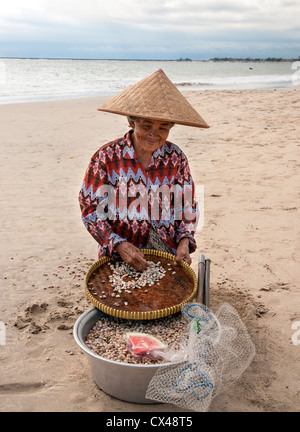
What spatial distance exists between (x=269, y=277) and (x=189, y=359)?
154cm

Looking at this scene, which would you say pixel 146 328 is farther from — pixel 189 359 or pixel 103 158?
pixel 103 158

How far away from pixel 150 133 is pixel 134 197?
1.33 feet

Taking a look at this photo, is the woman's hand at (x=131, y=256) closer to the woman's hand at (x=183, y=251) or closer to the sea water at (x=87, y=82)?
the woman's hand at (x=183, y=251)

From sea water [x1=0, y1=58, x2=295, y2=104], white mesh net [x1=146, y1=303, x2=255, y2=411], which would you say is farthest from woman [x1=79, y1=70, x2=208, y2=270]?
sea water [x1=0, y1=58, x2=295, y2=104]

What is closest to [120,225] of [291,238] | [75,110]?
[291,238]

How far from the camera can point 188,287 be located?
2.20 meters

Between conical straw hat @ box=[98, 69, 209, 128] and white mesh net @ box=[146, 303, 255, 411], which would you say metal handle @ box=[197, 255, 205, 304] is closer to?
white mesh net @ box=[146, 303, 255, 411]

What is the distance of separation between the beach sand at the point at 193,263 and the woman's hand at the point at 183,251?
1.69 feet

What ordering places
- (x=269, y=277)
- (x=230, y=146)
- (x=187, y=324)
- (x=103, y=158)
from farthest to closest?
(x=230, y=146)
(x=269, y=277)
(x=103, y=158)
(x=187, y=324)

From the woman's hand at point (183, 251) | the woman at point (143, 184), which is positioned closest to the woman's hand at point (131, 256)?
the woman at point (143, 184)

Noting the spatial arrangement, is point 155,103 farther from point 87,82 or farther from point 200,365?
point 87,82

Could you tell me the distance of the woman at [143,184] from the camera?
7.14ft

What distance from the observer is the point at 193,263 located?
3383 mm

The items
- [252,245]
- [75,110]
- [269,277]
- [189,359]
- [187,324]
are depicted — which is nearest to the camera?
[189,359]
